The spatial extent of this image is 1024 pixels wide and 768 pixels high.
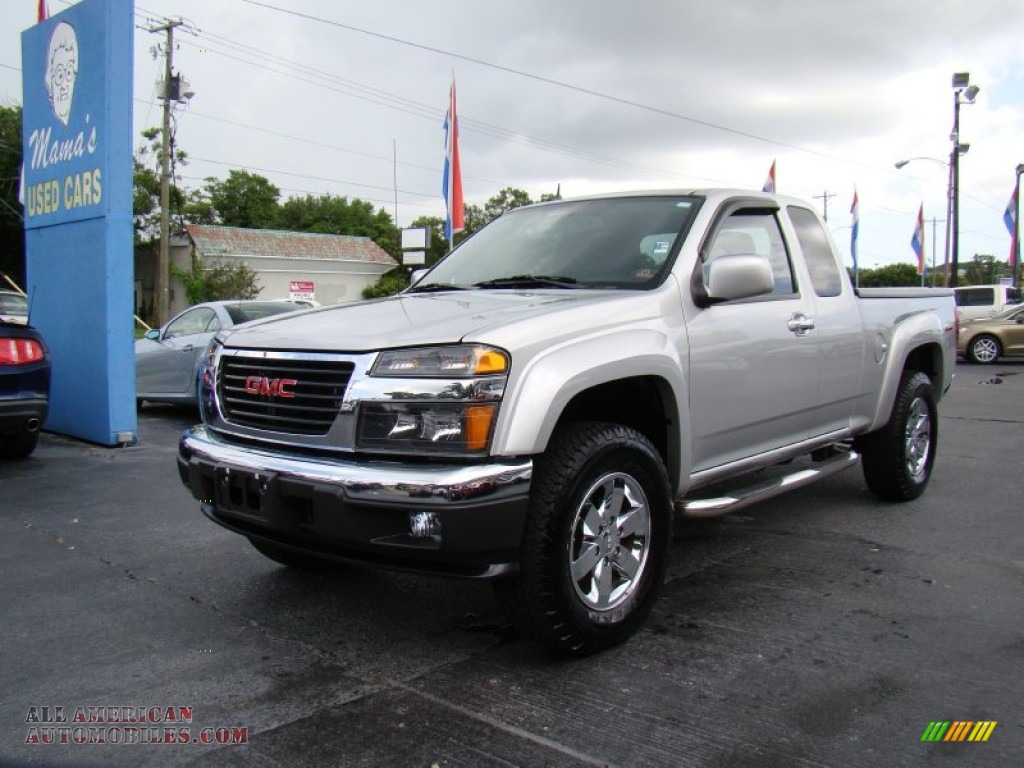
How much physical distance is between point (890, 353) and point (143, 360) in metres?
8.55

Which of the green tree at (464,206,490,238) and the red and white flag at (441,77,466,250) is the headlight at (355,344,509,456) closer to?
the red and white flag at (441,77,466,250)

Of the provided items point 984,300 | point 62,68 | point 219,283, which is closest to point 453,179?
point 62,68

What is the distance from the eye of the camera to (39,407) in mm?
6754

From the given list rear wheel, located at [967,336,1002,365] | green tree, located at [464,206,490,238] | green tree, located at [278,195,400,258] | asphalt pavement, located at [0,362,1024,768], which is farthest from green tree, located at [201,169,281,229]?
asphalt pavement, located at [0,362,1024,768]

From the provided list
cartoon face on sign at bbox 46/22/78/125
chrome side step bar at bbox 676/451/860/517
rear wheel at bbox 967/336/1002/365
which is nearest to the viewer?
chrome side step bar at bbox 676/451/860/517

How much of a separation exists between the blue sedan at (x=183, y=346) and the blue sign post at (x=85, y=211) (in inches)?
61.4

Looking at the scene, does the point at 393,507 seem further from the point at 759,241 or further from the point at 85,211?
the point at 85,211

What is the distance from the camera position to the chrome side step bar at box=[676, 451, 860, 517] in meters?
3.71

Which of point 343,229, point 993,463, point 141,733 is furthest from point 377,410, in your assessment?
point 343,229

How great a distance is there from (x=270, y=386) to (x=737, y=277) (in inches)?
77.8

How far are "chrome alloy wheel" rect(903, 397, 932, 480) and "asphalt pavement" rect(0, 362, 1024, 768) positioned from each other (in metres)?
0.55

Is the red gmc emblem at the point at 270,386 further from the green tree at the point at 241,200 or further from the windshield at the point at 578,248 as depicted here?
the green tree at the point at 241,200

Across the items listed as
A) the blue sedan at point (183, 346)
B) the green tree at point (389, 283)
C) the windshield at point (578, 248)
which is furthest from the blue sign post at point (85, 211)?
the green tree at point (389, 283)

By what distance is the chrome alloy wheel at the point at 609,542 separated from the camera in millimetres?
3201
